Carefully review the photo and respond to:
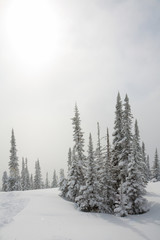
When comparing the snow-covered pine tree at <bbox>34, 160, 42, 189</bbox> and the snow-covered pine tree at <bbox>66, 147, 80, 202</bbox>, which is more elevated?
the snow-covered pine tree at <bbox>66, 147, 80, 202</bbox>

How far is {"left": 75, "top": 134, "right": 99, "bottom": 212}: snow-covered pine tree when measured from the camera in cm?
2258

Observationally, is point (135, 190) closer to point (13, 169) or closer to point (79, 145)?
point (79, 145)

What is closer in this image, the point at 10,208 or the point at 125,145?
the point at 10,208

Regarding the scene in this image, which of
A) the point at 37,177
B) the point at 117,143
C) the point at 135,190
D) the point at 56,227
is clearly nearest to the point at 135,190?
the point at 135,190

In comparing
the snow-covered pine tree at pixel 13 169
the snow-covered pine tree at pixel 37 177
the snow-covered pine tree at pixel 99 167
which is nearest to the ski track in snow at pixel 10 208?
the snow-covered pine tree at pixel 99 167

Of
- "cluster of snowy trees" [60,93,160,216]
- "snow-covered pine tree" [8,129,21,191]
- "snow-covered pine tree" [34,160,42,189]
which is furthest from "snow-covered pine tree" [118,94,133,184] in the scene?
"snow-covered pine tree" [34,160,42,189]

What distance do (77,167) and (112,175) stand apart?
5744 millimetres

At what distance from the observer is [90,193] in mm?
23188

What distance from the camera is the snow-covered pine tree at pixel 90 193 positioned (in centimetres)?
2258

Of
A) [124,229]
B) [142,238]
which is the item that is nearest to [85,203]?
[124,229]

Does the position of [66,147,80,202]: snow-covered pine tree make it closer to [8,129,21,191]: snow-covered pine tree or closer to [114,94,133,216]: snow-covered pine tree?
[114,94,133,216]: snow-covered pine tree

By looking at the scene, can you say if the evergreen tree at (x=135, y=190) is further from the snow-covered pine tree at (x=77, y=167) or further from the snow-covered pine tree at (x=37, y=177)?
the snow-covered pine tree at (x=37, y=177)

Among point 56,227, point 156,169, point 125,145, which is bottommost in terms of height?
point 156,169

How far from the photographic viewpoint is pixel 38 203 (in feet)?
71.5
